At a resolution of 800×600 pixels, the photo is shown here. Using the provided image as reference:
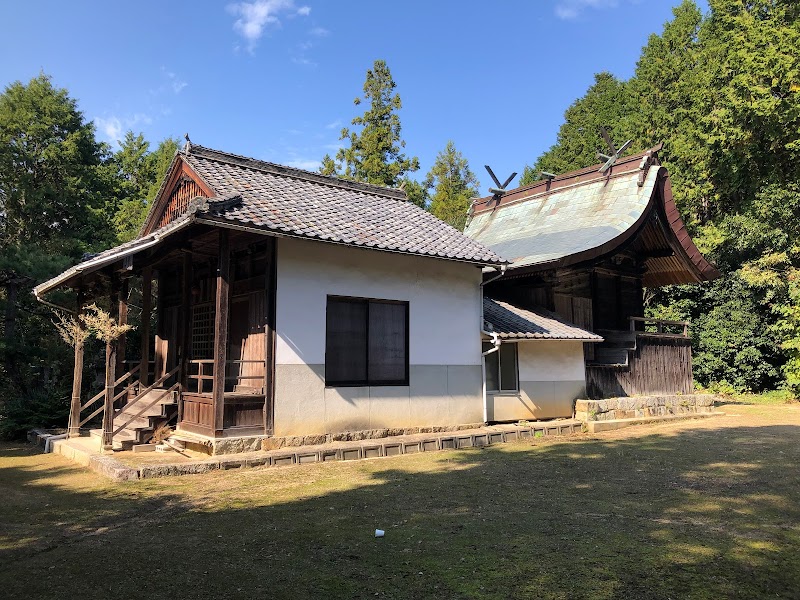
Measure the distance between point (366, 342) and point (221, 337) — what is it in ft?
9.50

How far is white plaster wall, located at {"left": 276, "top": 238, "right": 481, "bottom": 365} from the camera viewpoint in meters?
10.1

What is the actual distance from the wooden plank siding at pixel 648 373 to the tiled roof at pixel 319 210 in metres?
5.36

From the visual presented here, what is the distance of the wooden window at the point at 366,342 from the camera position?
35.2ft

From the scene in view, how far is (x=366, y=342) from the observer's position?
11133mm

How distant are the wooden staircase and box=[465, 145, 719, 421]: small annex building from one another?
6.72 metres

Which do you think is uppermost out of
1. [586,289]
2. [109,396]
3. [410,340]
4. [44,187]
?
[44,187]

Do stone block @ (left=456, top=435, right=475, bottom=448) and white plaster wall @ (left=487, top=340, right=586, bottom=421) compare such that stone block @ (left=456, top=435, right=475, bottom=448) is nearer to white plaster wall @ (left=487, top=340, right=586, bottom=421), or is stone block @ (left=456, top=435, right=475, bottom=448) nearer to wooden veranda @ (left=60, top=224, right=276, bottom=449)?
white plaster wall @ (left=487, top=340, right=586, bottom=421)

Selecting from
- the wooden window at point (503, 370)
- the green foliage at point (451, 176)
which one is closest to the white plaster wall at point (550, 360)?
the wooden window at point (503, 370)

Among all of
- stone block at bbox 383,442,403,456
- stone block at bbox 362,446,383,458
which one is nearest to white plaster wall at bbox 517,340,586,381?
stone block at bbox 383,442,403,456

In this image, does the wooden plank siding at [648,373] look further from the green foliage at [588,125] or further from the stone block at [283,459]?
the green foliage at [588,125]

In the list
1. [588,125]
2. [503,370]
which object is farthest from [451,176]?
[503,370]

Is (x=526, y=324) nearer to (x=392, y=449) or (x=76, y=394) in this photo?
(x=392, y=449)

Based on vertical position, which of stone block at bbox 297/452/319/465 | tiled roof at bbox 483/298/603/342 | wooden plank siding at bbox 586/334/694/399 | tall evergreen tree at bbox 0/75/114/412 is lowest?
stone block at bbox 297/452/319/465

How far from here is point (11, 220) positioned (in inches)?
869
